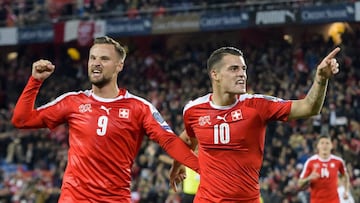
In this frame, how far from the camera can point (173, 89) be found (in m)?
25.9

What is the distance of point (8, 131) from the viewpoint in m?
26.5

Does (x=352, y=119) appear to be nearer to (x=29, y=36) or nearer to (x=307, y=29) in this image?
(x=307, y=29)

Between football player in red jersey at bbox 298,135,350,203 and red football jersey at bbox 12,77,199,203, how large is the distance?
21.0ft

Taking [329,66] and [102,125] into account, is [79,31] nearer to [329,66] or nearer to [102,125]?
[102,125]

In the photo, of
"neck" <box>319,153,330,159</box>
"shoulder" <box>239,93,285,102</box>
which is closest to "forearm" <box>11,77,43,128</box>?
"shoulder" <box>239,93,285,102</box>

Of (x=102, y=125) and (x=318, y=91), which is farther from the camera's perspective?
(x=102, y=125)

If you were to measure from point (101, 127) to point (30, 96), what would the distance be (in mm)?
637

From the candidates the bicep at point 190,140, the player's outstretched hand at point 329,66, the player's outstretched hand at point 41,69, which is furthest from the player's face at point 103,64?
the player's outstretched hand at point 329,66

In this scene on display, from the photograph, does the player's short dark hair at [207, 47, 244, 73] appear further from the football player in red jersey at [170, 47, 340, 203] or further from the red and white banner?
the red and white banner

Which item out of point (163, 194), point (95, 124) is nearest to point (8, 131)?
point (163, 194)

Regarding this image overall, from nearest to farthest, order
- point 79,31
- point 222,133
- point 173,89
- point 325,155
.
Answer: point 222,133
point 325,155
point 173,89
point 79,31

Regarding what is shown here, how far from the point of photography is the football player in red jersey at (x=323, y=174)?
43.0 feet

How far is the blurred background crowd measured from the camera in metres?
19.1

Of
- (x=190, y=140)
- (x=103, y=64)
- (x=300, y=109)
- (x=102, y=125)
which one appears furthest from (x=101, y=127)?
(x=300, y=109)
